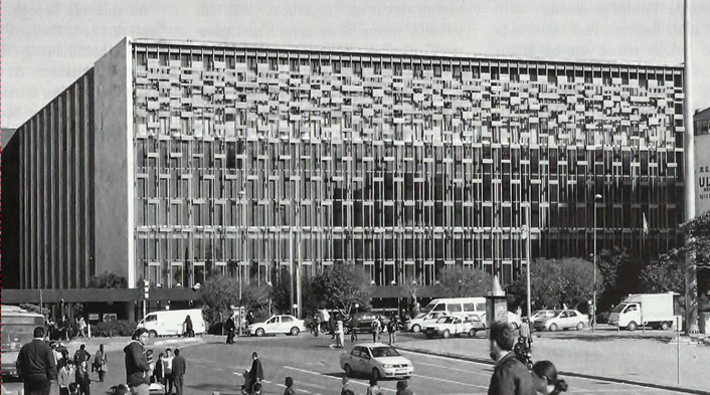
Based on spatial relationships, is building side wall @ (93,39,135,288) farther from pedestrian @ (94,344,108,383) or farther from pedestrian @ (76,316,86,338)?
pedestrian @ (94,344,108,383)

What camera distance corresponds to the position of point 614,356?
5072 centimetres

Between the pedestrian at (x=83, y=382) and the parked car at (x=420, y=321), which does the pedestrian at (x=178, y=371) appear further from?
the parked car at (x=420, y=321)

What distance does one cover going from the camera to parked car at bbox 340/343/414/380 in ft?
133

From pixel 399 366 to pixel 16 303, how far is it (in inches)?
3319

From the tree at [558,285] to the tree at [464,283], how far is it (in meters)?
3.68

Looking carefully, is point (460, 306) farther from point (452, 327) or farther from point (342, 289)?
point (342, 289)

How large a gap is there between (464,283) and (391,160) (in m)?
24.1

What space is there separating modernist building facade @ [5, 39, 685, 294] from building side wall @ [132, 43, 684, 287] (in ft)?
0.58

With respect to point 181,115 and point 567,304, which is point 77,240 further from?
point 567,304

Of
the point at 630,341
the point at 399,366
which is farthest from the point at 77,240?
the point at 399,366

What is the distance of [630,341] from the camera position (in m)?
62.2

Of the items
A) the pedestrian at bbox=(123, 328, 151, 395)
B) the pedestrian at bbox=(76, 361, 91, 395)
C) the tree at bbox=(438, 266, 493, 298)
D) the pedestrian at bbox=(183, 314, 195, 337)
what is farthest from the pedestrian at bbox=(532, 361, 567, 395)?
the tree at bbox=(438, 266, 493, 298)

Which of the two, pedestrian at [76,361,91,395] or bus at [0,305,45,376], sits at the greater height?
bus at [0,305,45,376]

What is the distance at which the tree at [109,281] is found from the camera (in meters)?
117
